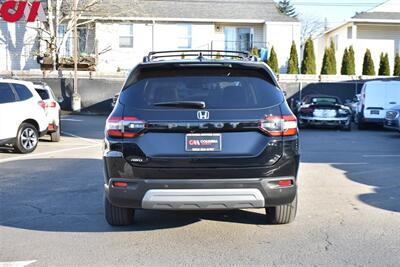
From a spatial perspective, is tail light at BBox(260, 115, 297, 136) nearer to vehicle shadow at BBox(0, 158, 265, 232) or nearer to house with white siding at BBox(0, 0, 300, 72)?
vehicle shadow at BBox(0, 158, 265, 232)

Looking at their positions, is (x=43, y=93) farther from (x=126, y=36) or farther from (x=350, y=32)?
(x=350, y=32)

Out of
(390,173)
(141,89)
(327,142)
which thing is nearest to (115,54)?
(327,142)

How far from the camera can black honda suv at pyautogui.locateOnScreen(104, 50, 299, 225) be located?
18.0 ft

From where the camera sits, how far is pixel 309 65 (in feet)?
105

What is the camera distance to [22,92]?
44.1ft

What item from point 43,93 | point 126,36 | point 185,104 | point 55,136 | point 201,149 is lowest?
point 55,136

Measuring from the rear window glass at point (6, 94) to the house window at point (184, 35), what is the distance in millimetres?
20555

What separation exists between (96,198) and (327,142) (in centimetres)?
996

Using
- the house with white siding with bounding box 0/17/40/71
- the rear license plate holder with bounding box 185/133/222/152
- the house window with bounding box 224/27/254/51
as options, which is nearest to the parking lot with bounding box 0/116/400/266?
the rear license plate holder with bounding box 185/133/222/152

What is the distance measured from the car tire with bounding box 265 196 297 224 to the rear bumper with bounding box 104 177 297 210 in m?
0.83

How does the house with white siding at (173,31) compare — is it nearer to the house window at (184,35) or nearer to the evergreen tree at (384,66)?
the house window at (184,35)

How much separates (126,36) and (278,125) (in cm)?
2837

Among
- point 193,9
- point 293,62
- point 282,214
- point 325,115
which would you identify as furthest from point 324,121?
point 193,9

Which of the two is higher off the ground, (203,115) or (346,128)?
(203,115)
